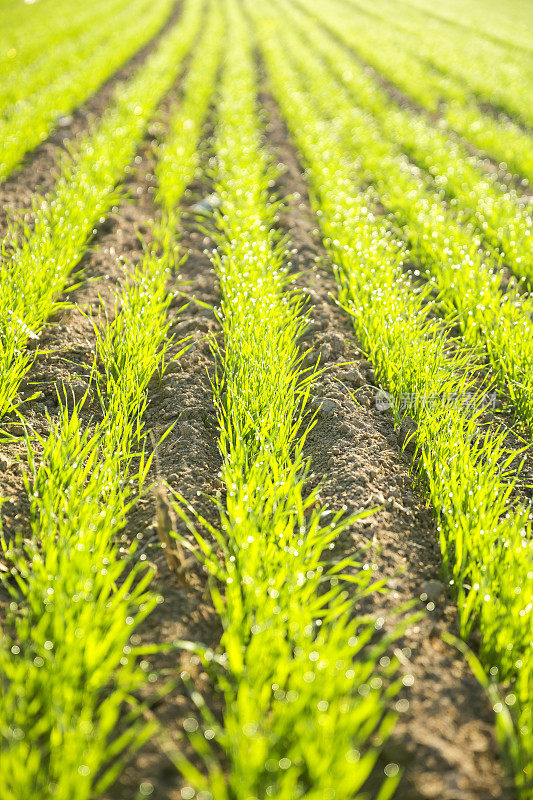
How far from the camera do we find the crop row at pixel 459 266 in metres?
2.88

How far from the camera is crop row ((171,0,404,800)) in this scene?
1.24 metres

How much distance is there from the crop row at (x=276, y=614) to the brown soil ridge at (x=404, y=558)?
9 cm

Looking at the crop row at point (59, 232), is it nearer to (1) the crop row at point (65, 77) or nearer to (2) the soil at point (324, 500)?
(2) the soil at point (324, 500)

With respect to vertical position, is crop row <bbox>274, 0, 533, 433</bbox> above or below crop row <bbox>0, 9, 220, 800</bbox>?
above

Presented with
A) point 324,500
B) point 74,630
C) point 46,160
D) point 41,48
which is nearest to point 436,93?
point 46,160

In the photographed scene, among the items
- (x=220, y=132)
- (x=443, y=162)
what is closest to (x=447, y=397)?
(x=443, y=162)

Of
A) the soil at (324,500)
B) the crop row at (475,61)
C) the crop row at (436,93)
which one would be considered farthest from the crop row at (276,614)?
the crop row at (475,61)

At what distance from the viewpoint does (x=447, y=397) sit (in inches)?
107

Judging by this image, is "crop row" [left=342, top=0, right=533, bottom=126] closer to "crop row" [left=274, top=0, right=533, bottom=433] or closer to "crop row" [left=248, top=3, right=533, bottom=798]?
"crop row" [left=274, top=0, right=533, bottom=433]

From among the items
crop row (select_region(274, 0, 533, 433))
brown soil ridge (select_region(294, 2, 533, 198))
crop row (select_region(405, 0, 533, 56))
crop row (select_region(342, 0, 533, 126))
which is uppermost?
crop row (select_region(405, 0, 533, 56))

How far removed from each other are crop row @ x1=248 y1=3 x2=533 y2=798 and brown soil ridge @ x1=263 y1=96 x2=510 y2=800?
0.07 m

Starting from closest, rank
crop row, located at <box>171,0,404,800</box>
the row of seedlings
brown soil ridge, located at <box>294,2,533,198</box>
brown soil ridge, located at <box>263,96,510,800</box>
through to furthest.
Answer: crop row, located at <box>171,0,404,800</box>
brown soil ridge, located at <box>263,96,510,800</box>
the row of seedlings
brown soil ridge, located at <box>294,2,533,198</box>

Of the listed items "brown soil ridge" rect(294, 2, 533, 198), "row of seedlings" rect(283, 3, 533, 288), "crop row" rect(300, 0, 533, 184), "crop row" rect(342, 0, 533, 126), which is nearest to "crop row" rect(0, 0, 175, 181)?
"row of seedlings" rect(283, 3, 533, 288)

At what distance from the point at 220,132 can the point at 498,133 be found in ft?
11.2
